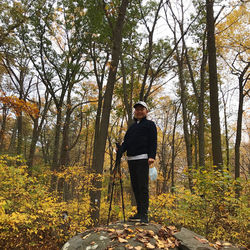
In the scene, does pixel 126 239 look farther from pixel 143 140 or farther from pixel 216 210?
pixel 216 210

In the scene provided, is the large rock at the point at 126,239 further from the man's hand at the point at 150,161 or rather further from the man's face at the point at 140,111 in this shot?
the man's face at the point at 140,111

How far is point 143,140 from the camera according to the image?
3.54m

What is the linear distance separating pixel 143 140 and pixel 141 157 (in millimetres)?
314

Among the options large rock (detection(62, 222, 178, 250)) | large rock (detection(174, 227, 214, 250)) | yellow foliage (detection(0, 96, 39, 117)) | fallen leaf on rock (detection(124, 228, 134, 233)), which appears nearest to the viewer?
large rock (detection(174, 227, 214, 250))

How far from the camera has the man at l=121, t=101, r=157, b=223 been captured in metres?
3.46

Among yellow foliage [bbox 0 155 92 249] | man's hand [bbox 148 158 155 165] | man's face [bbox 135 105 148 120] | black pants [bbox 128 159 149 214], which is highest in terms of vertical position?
man's face [bbox 135 105 148 120]

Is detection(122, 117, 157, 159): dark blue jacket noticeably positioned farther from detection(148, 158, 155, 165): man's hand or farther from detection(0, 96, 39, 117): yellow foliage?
detection(0, 96, 39, 117): yellow foliage

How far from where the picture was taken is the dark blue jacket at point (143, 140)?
139 inches

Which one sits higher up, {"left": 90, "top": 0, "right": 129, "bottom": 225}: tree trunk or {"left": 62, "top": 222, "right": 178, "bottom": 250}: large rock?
{"left": 90, "top": 0, "right": 129, "bottom": 225}: tree trunk

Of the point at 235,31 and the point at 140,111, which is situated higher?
the point at 235,31

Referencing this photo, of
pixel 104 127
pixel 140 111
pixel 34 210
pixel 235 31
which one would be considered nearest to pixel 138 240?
pixel 140 111

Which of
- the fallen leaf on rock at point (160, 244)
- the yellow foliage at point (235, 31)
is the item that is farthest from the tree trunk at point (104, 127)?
the yellow foliage at point (235, 31)

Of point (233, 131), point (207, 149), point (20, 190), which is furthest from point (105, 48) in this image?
point (233, 131)

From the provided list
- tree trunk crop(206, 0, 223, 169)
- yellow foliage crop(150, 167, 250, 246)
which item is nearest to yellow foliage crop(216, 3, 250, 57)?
tree trunk crop(206, 0, 223, 169)
